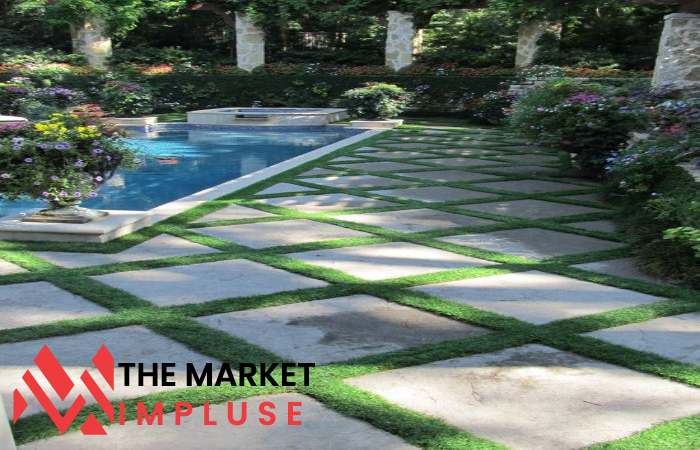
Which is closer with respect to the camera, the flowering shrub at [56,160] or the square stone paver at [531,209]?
the flowering shrub at [56,160]

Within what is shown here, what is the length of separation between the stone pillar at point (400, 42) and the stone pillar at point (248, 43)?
13.2 ft

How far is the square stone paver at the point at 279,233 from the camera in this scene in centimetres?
539

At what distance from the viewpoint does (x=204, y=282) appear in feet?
13.9

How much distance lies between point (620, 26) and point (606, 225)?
637 inches

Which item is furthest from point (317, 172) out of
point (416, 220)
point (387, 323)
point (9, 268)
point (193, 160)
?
point (387, 323)

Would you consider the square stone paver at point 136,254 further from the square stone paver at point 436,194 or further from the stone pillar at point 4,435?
the stone pillar at point 4,435

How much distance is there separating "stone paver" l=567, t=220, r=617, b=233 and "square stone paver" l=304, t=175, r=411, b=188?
262 centimetres

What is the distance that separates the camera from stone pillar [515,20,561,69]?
65.1 ft

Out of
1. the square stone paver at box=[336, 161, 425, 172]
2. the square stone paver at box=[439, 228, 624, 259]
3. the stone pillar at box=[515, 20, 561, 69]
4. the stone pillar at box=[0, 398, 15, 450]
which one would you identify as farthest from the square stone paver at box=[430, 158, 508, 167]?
the stone pillar at box=[515, 20, 561, 69]

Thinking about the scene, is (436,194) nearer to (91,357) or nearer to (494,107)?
(91,357)

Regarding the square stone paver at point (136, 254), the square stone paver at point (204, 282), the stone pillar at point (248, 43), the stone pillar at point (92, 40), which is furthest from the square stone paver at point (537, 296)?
the stone pillar at point (92, 40)

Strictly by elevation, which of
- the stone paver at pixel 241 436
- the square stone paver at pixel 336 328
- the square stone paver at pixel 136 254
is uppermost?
the square stone paver at pixel 136 254

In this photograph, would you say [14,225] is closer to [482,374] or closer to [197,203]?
[197,203]

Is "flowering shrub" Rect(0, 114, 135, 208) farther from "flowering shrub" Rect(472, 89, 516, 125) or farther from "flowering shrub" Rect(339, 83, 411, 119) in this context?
"flowering shrub" Rect(472, 89, 516, 125)
